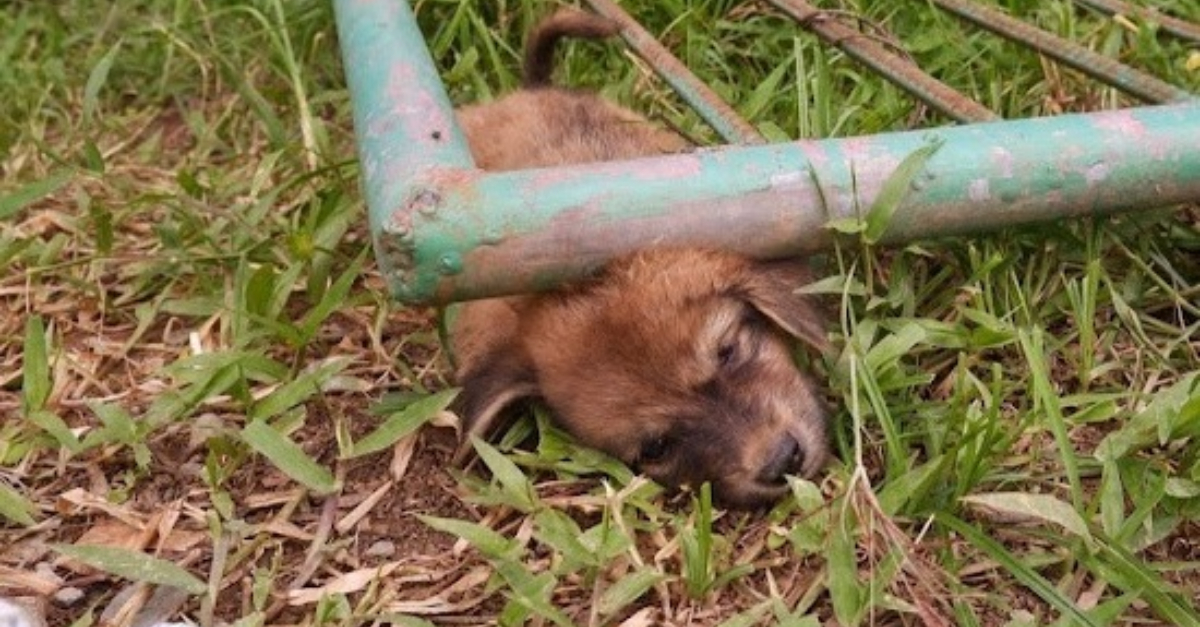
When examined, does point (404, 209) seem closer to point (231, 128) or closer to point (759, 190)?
point (759, 190)

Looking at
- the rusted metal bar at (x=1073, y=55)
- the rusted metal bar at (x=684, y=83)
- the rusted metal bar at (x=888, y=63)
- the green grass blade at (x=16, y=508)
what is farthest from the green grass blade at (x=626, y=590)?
the rusted metal bar at (x=1073, y=55)

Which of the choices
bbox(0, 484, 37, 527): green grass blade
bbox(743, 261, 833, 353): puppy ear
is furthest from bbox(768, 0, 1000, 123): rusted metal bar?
bbox(0, 484, 37, 527): green grass blade

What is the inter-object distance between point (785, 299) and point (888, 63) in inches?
38.2

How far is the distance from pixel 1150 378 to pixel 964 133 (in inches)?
26.0

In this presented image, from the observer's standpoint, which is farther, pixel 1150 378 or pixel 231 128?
pixel 231 128

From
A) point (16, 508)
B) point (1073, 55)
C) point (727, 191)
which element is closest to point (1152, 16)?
point (1073, 55)

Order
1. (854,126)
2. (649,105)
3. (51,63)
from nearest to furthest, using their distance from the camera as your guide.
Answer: (854,126), (649,105), (51,63)

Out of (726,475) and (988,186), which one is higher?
(988,186)

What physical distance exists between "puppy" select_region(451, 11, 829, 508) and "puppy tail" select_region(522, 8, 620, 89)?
3.71ft

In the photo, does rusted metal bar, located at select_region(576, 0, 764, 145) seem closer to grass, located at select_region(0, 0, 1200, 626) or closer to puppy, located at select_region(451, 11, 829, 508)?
grass, located at select_region(0, 0, 1200, 626)

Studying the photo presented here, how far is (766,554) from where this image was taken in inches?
122

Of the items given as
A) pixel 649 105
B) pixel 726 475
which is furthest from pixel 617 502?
pixel 649 105

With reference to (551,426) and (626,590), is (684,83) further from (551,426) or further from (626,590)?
(626,590)

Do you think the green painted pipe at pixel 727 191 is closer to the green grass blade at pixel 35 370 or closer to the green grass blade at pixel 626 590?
the green grass blade at pixel 626 590
